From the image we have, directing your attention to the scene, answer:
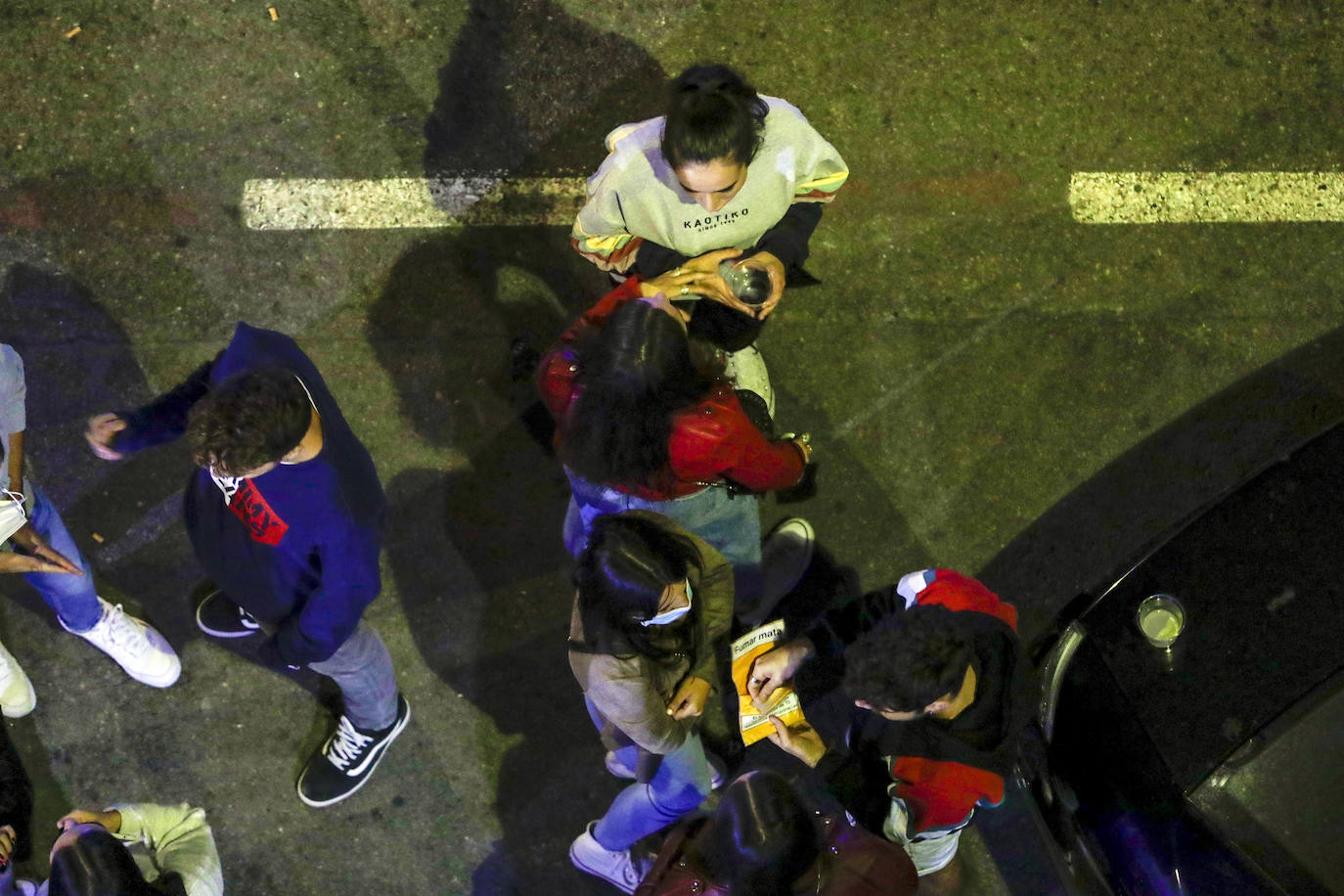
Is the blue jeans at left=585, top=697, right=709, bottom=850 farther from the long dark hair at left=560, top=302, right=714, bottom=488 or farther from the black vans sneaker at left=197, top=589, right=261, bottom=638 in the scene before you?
the black vans sneaker at left=197, top=589, right=261, bottom=638

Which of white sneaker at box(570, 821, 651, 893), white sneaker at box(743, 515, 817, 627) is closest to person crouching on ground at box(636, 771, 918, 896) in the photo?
white sneaker at box(570, 821, 651, 893)

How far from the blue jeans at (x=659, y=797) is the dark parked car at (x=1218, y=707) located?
1.33 metres

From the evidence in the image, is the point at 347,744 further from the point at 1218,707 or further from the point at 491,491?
the point at 1218,707

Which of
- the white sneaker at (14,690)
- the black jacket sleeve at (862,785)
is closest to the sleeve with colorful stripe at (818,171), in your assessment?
the black jacket sleeve at (862,785)

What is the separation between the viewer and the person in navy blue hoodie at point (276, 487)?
2768mm

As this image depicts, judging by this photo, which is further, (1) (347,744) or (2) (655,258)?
(1) (347,744)

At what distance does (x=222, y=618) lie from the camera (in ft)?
14.5

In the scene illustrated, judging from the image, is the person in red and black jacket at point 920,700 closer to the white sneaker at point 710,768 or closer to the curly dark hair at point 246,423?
the white sneaker at point 710,768

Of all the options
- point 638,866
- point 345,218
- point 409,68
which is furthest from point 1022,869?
point 409,68

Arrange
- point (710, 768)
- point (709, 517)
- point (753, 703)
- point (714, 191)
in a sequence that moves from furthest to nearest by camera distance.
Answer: point (710, 768) → point (709, 517) → point (753, 703) → point (714, 191)

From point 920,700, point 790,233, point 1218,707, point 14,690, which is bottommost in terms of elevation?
point 14,690

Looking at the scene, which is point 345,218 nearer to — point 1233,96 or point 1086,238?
point 1086,238

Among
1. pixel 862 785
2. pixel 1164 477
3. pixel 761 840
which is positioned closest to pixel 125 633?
pixel 761 840

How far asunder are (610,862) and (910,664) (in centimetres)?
202
